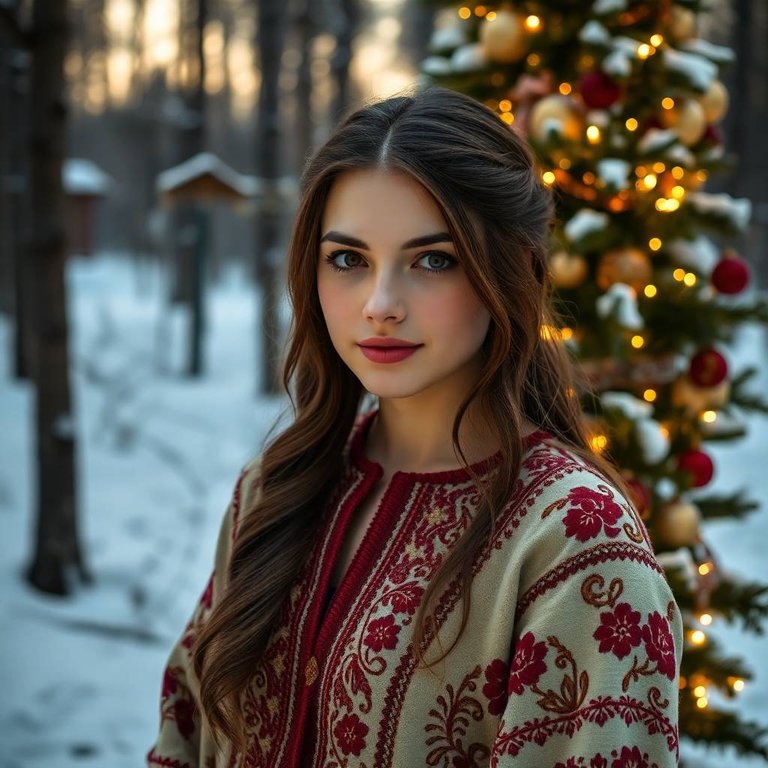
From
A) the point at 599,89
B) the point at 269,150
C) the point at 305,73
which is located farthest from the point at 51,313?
the point at 305,73

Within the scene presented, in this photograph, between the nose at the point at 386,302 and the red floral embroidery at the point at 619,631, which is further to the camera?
the nose at the point at 386,302

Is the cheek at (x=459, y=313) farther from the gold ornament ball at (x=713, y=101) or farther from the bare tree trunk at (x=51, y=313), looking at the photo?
the bare tree trunk at (x=51, y=313)

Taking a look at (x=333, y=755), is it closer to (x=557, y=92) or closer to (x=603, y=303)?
(x=603, y=303)

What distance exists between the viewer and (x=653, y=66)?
2.71m

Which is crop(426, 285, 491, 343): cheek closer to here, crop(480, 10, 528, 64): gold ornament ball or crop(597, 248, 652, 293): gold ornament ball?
crop(597, 248, 652, 293): gold ornament ball

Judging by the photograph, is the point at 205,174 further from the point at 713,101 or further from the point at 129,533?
the point at 713,101

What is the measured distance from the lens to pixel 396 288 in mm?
1411

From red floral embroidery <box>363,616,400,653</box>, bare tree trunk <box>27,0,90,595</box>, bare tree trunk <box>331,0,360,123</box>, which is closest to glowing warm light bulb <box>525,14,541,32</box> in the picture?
red floral embroidery <box>363,616,400,653</box>

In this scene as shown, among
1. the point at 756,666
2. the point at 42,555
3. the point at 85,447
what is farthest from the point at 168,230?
the point at 756,666

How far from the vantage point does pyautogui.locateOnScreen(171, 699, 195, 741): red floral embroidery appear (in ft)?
5.88

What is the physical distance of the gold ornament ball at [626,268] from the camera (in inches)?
104

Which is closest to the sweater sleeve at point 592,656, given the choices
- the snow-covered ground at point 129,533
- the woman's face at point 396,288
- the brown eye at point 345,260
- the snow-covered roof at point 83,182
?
the woman's face at point 396,288

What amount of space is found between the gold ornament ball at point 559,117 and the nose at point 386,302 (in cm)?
141

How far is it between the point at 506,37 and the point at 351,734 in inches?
87.7
